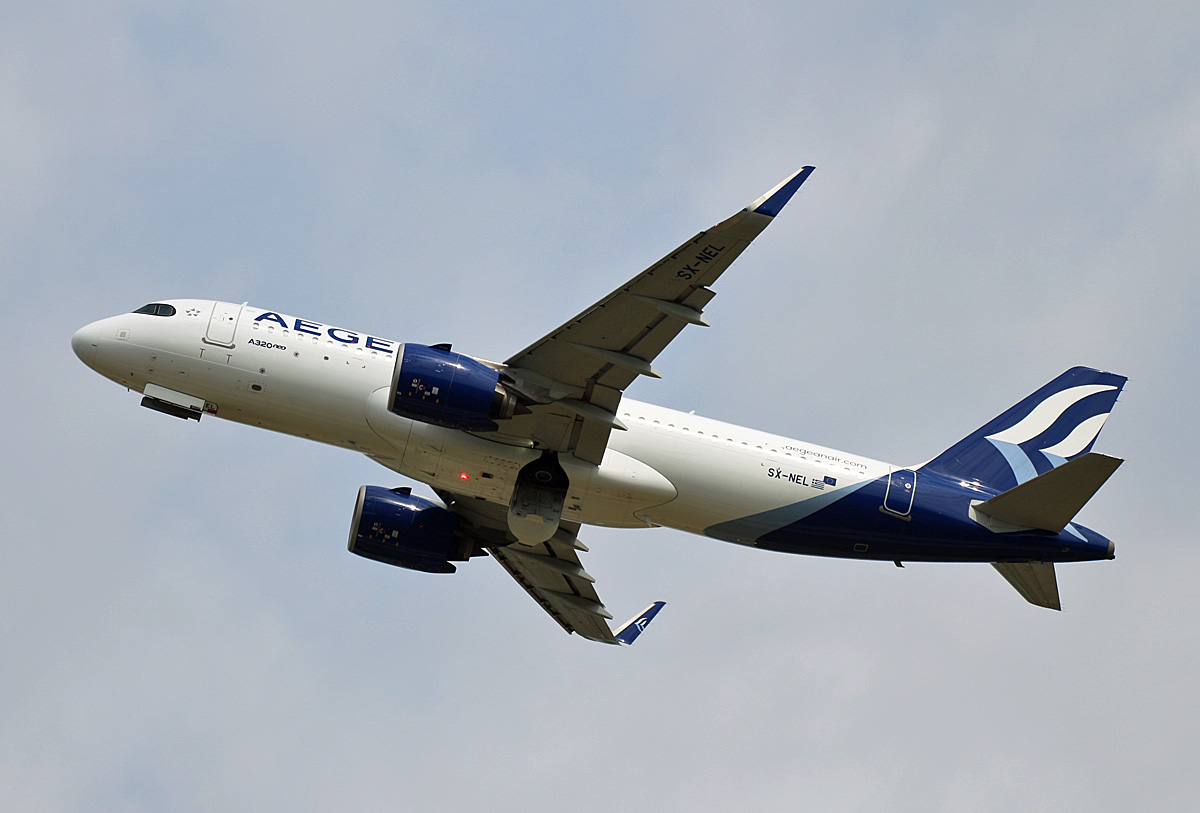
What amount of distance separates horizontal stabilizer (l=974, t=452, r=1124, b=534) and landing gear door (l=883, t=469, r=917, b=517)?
192 cm

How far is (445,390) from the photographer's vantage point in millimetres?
30969

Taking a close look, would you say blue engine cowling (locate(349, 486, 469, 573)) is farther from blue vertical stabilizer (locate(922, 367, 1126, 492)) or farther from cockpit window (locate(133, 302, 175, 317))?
blue vertical stabilizer (locate(922, 367, 1126, 492))

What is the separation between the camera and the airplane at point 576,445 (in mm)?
31594

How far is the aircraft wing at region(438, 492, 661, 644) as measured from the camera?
39.8m

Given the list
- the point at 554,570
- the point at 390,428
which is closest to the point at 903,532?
the point at 554,570

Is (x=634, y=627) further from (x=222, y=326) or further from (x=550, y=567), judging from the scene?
(x=222, y=326)

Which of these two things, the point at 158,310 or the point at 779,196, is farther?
the point at 158,310

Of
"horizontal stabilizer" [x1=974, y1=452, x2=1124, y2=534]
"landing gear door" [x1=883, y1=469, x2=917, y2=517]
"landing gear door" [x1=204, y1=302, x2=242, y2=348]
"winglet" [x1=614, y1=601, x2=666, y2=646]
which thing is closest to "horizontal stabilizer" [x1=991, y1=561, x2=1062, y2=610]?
"horizontal stabilizer" [x1=974, y1=452, x2=1124, y2=534]

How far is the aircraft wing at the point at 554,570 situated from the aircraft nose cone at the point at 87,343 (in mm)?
11683

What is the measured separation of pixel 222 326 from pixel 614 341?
444 inches

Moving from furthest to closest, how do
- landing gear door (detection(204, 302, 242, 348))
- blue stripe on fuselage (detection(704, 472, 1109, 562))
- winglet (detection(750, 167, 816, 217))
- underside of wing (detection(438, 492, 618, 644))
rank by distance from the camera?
underside of wing (detection(438, 492, 618, 644)), blue stripe on fuselage (detection(704, 472, 1109, 562)), landing gear door (detection(204, 302, 242, 348)), winglet (detection(750, 167, 816, 217))

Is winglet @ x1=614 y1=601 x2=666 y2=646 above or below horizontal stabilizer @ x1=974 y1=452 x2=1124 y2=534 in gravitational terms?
below

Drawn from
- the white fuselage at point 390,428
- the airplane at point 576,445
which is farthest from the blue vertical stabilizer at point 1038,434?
the white fuselage at point 390,428

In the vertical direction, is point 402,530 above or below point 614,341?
below
